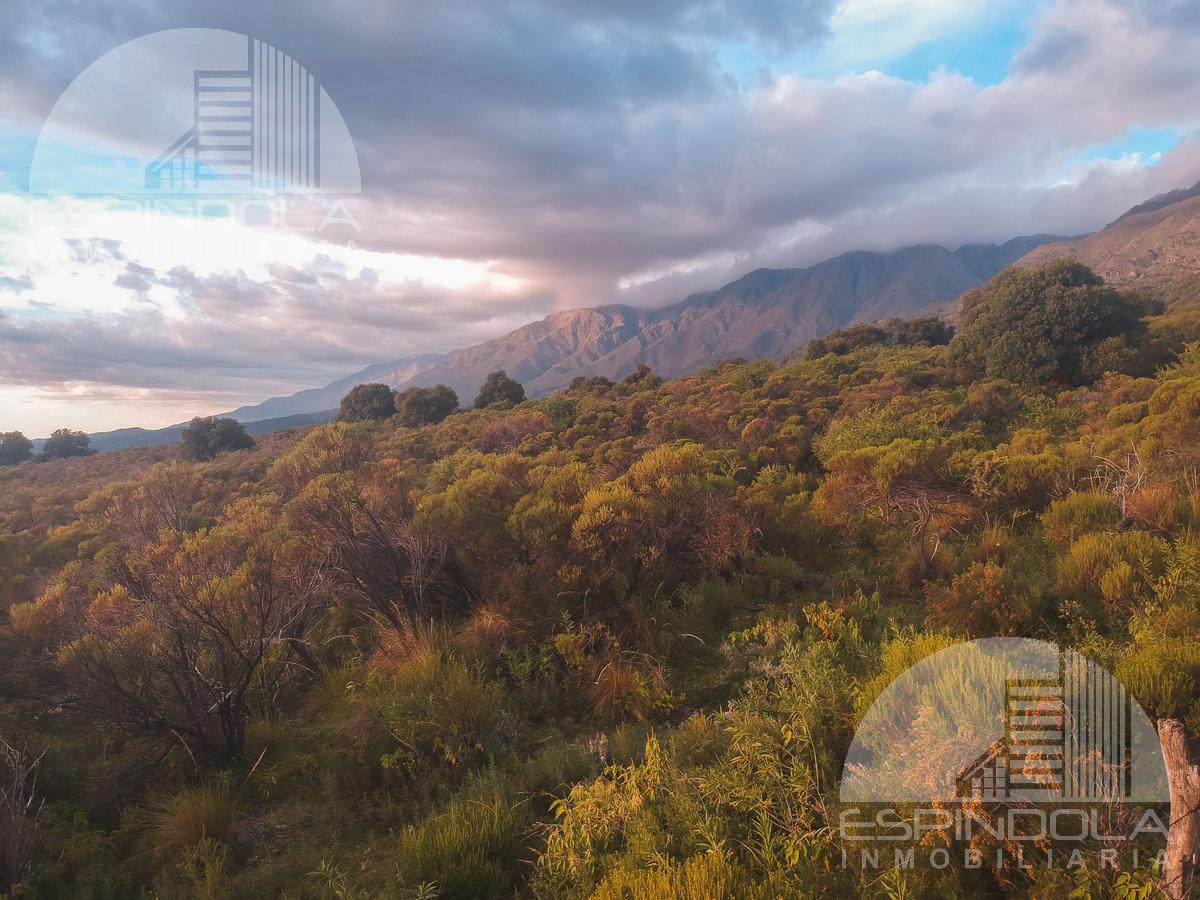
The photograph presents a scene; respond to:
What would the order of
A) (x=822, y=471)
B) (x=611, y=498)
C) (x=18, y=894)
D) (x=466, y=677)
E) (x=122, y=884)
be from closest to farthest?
(x=18, y=894), (x=122, y=884), (x=466, y=677), (x=611, y=498), (x=822, y=471)

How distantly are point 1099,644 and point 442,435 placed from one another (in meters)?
22.8

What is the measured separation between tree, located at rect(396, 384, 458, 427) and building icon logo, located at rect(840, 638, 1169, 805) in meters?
34.4

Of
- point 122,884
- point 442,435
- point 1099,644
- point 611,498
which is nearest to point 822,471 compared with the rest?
point 611,498

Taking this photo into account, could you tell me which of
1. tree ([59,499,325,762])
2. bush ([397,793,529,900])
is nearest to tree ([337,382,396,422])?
tree ([59,499,325,762])

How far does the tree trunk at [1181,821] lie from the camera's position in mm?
2373

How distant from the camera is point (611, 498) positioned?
7477 millimetres

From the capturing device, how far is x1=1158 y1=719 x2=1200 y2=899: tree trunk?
237 centimetres

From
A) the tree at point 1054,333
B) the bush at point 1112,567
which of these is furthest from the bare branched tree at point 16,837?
the tree at point 1054,333

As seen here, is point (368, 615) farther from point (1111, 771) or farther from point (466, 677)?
point (1111, 771)

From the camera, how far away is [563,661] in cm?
609

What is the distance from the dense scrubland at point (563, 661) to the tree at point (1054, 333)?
9.65m

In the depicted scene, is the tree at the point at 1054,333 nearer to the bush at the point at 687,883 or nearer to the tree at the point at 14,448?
the bush at the point at 687,883

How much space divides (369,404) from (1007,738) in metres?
45.3

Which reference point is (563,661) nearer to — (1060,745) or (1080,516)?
(1060,745)
